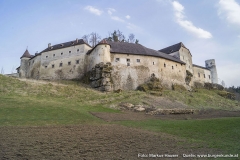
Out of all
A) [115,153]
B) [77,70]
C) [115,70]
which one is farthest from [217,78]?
[115,153]

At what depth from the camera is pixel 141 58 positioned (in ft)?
149

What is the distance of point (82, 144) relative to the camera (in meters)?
12.0

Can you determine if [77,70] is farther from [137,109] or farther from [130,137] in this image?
[130,137]

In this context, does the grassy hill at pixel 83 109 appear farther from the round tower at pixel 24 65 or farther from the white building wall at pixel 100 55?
the round tower at pixel 24 65

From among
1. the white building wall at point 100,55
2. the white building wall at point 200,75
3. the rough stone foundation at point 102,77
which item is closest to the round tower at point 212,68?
the white building wall at point 200,75

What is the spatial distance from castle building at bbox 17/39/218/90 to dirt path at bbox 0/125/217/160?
25292mm

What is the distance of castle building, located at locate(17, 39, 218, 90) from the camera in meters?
42.7

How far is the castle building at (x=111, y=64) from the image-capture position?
140ft

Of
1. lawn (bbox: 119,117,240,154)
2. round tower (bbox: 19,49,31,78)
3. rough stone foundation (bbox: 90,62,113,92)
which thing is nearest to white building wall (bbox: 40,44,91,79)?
rough stone foundation (bbox: 90,62,113,92)

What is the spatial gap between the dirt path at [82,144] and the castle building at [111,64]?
2529 centimetres

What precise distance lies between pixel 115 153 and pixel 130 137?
3.36m

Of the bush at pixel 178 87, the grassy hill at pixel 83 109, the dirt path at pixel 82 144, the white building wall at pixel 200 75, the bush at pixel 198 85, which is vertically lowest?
the dirt path at pixel 82 144

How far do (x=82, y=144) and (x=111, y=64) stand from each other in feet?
104

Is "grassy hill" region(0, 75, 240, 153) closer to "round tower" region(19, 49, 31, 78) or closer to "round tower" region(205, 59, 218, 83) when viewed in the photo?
"round tower" region(19, 49, 31, 78)
